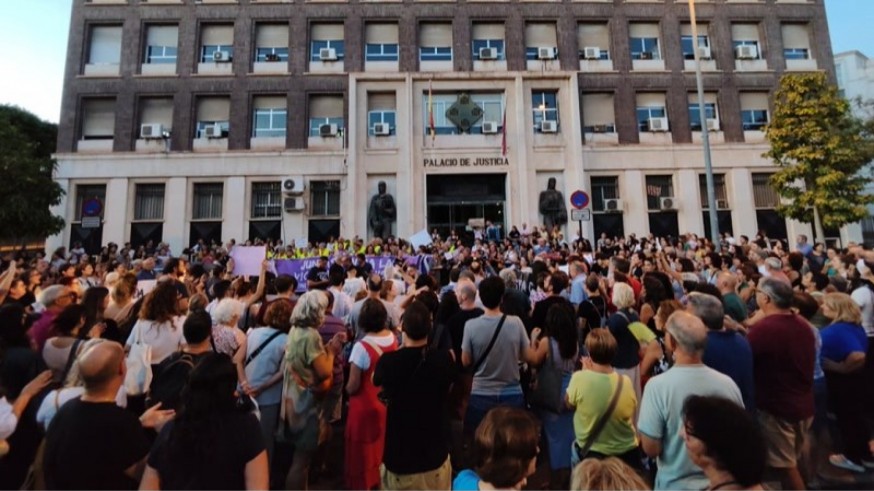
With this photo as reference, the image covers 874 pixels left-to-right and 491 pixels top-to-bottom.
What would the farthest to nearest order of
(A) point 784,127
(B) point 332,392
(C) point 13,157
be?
(A) point 784,127 → (C) point 13,157 → (B) point 332,392

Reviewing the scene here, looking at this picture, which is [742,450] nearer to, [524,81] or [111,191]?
[524,81]

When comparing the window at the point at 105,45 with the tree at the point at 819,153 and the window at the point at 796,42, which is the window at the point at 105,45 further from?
the window at the point at 796,42

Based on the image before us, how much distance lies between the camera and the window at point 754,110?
2230cm

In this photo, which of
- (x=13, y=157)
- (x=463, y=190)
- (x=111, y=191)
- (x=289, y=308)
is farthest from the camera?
(x=463, y=190)

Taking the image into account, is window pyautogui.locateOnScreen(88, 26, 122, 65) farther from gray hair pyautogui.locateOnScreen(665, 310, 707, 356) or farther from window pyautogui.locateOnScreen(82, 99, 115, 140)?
gray hair pyautogui.locateOnScreen(665, 310, 707, 356)

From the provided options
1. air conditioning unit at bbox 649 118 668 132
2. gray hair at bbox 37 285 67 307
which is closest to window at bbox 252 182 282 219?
gray hair at bbox 37 285 67 307

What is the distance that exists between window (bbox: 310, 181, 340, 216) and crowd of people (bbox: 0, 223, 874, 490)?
1552 cm

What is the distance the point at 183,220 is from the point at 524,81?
1823cm

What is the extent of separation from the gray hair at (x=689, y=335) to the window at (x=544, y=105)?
20336mm

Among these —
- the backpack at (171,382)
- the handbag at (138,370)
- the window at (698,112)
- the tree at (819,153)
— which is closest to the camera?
the backpack at (171,382)

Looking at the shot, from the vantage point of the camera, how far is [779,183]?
18.8 m

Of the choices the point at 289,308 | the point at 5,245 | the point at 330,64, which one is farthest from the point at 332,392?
the point at 5,245

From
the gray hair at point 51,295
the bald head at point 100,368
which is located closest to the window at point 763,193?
the bald head at point 100,368

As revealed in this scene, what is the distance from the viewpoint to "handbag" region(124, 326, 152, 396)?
3426 millimetres
